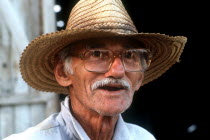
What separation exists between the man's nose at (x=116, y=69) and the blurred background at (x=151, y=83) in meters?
1.99

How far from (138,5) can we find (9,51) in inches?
83.2

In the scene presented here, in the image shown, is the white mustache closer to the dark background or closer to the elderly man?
the elderly man

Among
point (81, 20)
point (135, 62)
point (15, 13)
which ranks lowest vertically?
point (135, 62)

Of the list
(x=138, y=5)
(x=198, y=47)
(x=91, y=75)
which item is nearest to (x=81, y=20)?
(x=91, y=75)

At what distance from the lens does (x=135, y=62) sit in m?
2.22

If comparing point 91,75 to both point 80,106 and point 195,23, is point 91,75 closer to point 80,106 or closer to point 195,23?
point 80,106

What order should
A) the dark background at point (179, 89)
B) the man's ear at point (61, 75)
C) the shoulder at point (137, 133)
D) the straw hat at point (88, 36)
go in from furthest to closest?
the dark background at point (179, 89) < the shoulder at point (137, 133) < the man's ear at point (61, 75) < the straw hat at point (88, 36)

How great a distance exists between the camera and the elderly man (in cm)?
208

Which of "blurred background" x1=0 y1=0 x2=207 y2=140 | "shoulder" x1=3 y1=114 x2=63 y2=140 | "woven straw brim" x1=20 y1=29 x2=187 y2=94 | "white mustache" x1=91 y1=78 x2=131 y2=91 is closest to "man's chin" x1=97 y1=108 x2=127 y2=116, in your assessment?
"white mustache" x1=91 y1=78 x2=131 y2=91

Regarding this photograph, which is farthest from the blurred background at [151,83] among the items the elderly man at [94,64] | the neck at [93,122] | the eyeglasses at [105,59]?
the eyeglasses at [105,59]

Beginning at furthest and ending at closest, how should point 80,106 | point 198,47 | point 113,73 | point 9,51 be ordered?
point 198,47, point 9,51, point 80,106, point 113,73

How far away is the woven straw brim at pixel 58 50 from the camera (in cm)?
205

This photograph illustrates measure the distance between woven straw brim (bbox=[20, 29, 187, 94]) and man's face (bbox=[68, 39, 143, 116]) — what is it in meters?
0.09

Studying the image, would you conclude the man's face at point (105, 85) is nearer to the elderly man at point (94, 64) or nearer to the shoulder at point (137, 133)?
the elderly man at point (94, 64)
